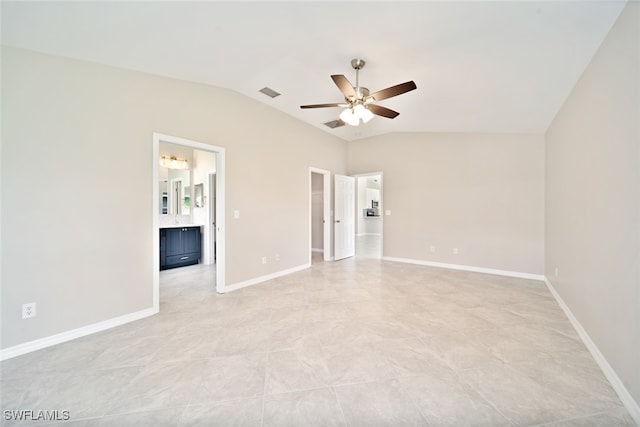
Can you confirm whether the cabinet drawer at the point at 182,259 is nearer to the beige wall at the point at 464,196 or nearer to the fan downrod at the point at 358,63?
the beige wall at the point at 464,196

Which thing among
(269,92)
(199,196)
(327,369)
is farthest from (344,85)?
(199,196)

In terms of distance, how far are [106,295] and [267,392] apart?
2156 mm

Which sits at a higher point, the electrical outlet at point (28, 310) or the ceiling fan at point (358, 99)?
the ceiling fan at point (358, 99)

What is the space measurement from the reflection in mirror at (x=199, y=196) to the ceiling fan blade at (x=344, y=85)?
164 inches

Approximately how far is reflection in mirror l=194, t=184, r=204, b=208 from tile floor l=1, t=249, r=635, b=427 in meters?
2.93

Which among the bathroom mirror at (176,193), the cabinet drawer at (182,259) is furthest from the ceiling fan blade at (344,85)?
the cabinet drawer at (182,259)

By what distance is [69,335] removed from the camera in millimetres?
2432

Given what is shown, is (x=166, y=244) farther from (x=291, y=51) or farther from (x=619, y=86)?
(x=619, y=86)

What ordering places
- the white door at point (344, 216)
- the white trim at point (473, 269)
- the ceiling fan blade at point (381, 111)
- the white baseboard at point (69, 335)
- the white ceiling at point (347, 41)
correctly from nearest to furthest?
the white ceiling at point (347, 41)
the white baseboard at point (69, 335)
the ceiling fan blade at point (381, 111)
the white trim at point (473, 269)
the white door at point (344, 216)

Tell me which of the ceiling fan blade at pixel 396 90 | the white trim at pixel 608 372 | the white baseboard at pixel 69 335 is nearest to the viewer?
the white trim at pixel 608 372

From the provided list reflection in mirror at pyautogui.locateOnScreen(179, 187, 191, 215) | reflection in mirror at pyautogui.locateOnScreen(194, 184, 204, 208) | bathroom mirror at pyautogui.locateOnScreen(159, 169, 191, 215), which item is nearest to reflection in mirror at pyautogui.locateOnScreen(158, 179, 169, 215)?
bathroom mirror at pyautogui.locateOnScreen(159, 169, 191, 215)

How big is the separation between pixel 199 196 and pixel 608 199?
6.27m

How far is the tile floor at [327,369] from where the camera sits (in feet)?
5.10

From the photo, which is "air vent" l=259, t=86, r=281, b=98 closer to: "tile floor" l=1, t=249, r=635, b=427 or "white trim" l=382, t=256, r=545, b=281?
"tile floor" l=1, t=249, r=635, b=427
